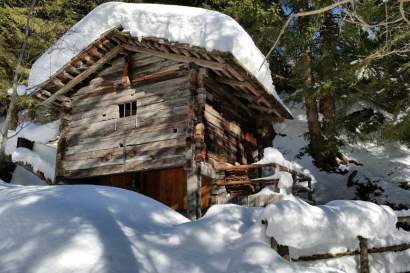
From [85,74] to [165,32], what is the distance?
412cm

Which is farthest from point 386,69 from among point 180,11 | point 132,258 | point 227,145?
point 132,258

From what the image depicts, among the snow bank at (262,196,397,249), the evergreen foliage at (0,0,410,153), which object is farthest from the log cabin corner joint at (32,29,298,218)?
the snow bank at (262,196,397,249)

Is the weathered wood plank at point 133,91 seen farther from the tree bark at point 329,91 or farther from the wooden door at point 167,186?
the tree bark at point 329,91

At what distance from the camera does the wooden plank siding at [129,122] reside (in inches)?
503

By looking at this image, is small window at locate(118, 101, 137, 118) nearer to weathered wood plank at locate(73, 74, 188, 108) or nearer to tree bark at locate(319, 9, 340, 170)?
weathered wood plank at locate(73, 74, 188, 108)

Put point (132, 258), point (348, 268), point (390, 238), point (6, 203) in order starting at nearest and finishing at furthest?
1. point (132, 258)
2. point (6, 203)
3. point (348, 268)
4. point (390, 238)

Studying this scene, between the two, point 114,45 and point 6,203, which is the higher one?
point 114,45

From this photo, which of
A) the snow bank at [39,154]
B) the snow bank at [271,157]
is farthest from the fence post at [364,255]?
the snow bank at [39,154]

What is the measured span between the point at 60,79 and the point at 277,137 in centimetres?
1178

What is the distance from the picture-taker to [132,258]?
15.5 feet

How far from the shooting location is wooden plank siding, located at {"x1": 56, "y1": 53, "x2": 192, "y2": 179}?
1277 centimetres

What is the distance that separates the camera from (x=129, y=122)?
45.2ft

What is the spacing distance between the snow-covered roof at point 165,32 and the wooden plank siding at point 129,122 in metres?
1.19

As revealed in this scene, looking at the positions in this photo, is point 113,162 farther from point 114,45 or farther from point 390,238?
point 390,238
